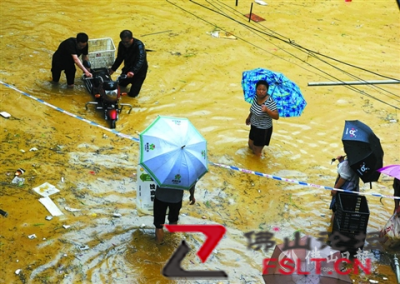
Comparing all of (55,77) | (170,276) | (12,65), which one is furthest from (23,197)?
(12,65)

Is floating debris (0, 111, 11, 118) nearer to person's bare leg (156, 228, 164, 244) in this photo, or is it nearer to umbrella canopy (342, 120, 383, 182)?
person's bare leg (156, 228, 164, 244)

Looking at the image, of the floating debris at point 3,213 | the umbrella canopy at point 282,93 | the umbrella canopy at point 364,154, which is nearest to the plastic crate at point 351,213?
the umbrella canopy at point 364,154

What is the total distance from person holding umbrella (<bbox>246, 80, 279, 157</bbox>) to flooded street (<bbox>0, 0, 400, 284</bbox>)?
38cm

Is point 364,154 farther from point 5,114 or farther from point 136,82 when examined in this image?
point 5,114

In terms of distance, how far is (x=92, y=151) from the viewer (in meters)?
6.80

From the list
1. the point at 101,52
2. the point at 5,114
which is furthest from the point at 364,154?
the point at 5,114

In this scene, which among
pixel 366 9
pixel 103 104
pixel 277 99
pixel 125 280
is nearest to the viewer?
pixel 125 280

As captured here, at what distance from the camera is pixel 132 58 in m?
7.90

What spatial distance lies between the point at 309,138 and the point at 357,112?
1.33 m

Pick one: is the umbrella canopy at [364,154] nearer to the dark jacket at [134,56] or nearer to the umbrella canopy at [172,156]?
the umbrella canopy at [172,156]

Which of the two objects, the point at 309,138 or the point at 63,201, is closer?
the point at 63,201

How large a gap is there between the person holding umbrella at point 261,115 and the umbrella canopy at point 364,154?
1271mm

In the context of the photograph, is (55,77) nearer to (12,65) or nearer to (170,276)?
(12,65)

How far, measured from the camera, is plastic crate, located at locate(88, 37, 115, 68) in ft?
26.7
